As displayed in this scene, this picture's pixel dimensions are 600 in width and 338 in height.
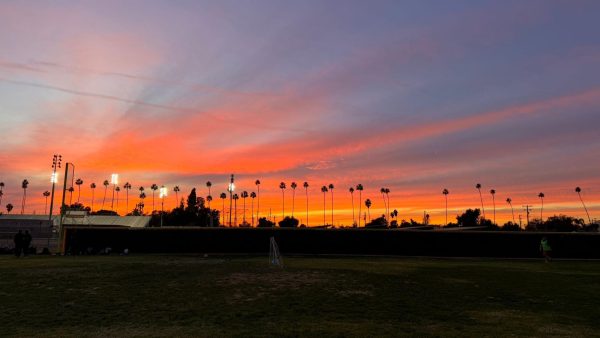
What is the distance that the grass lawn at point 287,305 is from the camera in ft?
32.4

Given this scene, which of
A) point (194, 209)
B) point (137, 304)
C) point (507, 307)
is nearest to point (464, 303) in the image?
point (507, 307)

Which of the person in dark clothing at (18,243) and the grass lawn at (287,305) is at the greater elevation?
the person in dark clothing at (18,243)

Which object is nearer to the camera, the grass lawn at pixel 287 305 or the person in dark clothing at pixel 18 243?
the grass lawn at pixel 287 305

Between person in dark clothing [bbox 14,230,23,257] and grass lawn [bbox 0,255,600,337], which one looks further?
person in dark clothing [bbox 14,230,23,257]

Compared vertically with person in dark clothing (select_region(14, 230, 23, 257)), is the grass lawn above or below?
below

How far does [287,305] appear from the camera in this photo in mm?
12750

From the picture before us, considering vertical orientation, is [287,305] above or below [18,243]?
below

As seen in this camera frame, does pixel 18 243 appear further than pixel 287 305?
Yes

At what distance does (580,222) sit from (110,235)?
197902 millimetres

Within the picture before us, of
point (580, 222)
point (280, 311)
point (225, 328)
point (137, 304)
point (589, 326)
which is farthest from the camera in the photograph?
point (580, 222)

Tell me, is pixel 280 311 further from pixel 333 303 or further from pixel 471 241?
pixel 471 241

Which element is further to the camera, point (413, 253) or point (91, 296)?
point (413, 253)

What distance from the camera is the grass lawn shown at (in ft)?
32.4

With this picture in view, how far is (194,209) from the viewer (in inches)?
6073
